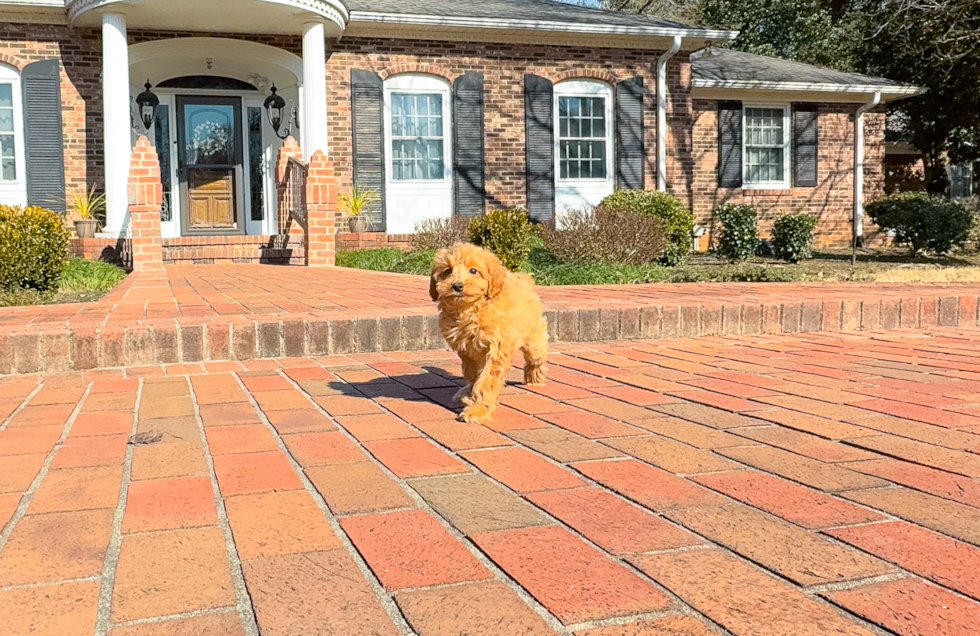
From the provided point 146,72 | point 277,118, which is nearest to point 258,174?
point 277,118

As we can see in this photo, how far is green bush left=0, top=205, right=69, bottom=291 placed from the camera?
7.22 meters

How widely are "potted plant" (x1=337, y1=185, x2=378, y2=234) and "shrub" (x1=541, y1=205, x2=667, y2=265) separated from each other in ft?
13.6

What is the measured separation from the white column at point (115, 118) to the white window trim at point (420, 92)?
4157 millimetres

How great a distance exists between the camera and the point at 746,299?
5516 mm

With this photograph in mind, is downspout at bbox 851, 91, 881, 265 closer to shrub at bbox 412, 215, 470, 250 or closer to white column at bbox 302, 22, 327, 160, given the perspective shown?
shrub at bbox 412, 215, 470, 250

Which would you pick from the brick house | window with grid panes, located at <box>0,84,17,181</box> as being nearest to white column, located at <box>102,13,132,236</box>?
the brick house

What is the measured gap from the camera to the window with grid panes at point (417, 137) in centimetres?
1412

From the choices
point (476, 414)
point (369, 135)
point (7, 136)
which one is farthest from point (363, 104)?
point (476, 414)

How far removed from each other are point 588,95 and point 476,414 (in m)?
13.0

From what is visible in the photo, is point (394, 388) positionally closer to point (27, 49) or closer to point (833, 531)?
point (833, 531)

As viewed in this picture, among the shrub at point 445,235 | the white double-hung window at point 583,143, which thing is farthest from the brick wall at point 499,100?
the shrub at point 445,235

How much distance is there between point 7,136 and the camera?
12555mm

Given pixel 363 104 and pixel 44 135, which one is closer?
pixel 44 135

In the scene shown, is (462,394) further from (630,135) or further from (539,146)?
(630,135)
